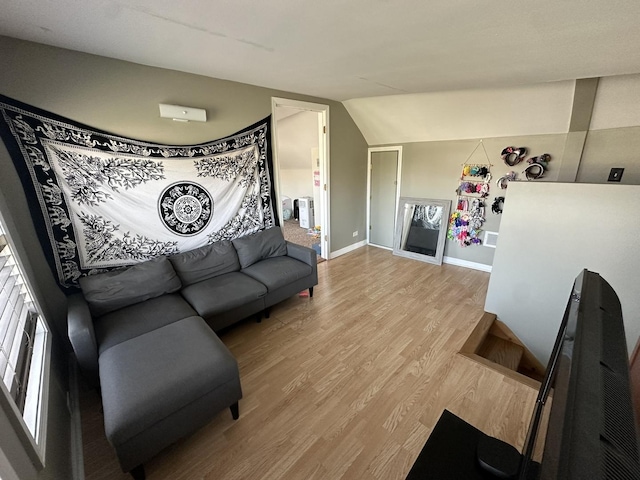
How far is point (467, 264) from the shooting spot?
366 centimetres

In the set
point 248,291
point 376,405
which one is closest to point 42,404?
point 248,291

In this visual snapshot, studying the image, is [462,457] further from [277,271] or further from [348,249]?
[348,249]

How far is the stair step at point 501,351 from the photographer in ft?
7.81

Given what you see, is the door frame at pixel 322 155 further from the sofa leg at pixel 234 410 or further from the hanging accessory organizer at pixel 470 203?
the sofa leg at pixel 234 410

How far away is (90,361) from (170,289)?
0.70 metres

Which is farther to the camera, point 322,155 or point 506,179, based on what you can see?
point 322,155

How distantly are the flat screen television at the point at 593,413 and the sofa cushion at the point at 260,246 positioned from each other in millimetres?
2447

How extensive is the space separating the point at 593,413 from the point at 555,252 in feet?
8.10

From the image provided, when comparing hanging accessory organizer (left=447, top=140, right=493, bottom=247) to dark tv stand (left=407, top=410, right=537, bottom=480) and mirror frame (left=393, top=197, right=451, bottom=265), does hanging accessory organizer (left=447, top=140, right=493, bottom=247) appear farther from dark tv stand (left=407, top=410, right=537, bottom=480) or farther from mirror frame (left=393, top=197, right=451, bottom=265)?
dark tv stand (left=407, top=410, right=537, bottom=480)

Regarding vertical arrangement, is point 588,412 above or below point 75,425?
above

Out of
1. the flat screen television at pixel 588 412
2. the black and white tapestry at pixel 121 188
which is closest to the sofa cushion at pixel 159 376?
the black and white tapestry at pixel 121 188

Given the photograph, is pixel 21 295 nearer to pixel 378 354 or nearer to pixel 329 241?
pixel 378 354

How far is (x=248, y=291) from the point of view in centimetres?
222

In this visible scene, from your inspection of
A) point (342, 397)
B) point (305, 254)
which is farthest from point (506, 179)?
point (342, 397)
